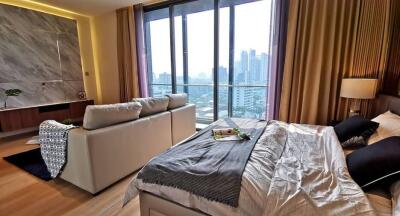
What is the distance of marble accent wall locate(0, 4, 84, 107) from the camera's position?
3.88 meters

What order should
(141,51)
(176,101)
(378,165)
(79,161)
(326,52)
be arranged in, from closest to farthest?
(378,165), (79,161), (326,52), (176,101), (141,51)

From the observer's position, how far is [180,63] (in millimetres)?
4449

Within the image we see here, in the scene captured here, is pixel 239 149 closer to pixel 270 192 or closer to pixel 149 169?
pixel 270 192

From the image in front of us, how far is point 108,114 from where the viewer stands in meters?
2.03

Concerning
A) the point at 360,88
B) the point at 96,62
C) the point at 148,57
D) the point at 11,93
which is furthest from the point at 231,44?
the point at 11,93

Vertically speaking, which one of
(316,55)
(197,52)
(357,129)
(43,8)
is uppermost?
(43,8)

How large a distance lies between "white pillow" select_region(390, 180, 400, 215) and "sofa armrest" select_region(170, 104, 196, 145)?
2380 mm

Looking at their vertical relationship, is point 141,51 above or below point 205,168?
above

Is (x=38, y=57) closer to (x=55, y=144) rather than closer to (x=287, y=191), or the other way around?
(x=55, y=144)

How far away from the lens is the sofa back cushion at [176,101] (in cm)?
301

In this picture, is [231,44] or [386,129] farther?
[231,44]

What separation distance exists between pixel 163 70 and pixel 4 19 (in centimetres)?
315

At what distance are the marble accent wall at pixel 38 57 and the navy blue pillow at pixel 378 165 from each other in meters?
5.47

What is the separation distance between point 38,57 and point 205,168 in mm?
4842
